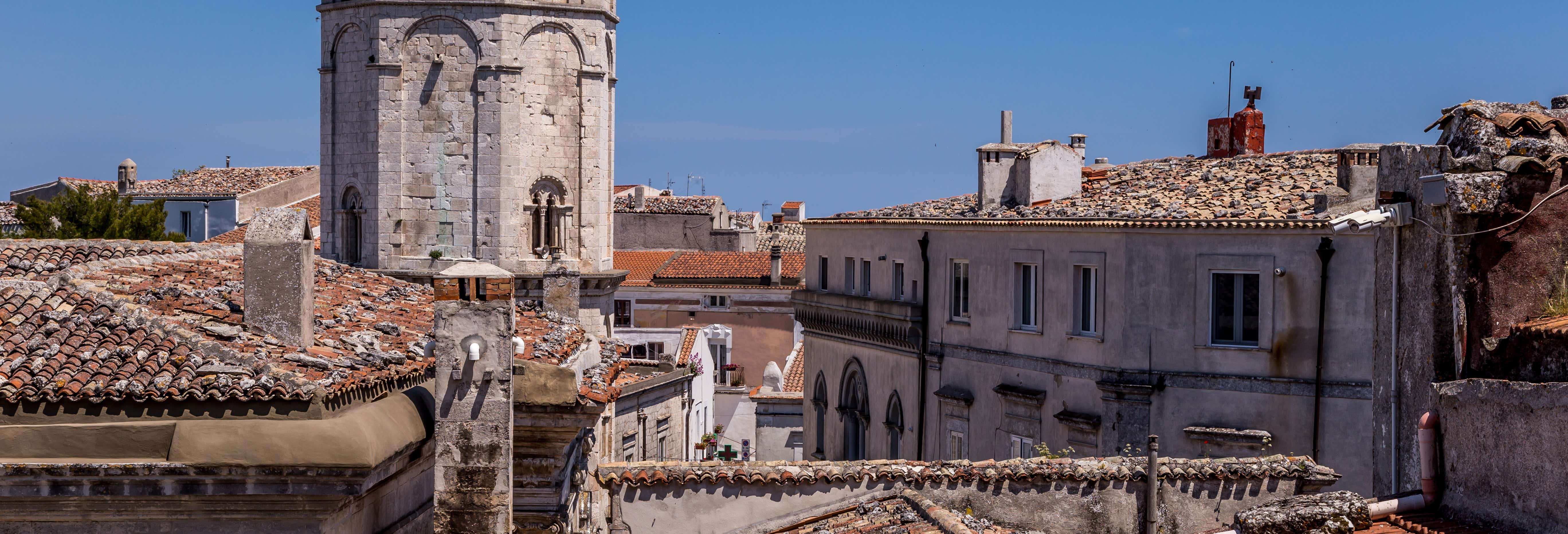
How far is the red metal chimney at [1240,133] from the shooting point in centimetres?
3111

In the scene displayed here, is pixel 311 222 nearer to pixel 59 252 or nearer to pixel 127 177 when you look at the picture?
pixel 59 252

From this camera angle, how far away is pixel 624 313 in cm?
5781

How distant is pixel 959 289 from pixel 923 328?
1.52m

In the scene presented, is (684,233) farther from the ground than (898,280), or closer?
farther from the ground

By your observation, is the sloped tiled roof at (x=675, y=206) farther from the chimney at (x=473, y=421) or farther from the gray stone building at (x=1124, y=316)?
the chimney at (x=473, y=421)

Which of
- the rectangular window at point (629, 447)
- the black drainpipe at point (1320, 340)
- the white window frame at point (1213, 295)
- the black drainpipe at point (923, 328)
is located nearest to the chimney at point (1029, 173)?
the black drainpipe at point (923, 328)

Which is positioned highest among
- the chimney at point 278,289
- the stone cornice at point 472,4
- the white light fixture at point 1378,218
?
the stone cornice at point 472,4

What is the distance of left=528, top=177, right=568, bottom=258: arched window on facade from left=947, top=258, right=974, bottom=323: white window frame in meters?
11.3

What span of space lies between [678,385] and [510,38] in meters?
9.44

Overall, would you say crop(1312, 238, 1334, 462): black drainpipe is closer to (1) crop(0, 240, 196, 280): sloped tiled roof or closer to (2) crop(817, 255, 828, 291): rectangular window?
(1) crop(0, 240, 196, 280): sloped tiled roof

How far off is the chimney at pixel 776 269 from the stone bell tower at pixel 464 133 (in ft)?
63.1

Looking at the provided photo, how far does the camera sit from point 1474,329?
33.6ft

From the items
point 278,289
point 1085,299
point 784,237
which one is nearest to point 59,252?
point 278,289

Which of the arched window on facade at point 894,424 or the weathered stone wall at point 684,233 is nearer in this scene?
the arched window on facade at point 894,424
